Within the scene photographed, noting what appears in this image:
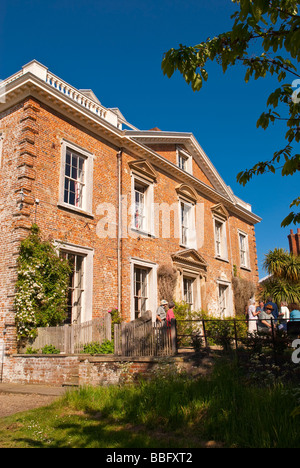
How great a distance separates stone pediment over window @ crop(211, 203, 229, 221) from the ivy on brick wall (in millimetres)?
12033

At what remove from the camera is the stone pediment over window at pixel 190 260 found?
57.8 ft

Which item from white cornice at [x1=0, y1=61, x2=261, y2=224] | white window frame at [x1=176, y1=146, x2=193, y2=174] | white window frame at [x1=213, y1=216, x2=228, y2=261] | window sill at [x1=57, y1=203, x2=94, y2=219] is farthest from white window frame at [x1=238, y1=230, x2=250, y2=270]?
window sill at [x1=57, y1=203, x2=94, y2=219]

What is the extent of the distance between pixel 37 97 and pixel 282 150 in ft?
32.2

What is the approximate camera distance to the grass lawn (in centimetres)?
494

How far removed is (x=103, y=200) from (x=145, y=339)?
6843mm

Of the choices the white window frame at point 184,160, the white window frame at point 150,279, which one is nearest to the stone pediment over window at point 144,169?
the white window frame at point 184,160

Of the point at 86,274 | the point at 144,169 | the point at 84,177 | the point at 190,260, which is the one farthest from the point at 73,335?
the point at 190,260

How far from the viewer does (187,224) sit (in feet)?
64.5

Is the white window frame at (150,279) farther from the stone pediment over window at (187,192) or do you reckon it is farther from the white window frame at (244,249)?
the white window frame at (244,249)

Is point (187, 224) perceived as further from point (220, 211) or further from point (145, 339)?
point (145, 339)

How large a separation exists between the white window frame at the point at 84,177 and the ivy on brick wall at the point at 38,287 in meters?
1.90

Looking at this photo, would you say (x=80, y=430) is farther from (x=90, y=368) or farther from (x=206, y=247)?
(x=206, y=247)

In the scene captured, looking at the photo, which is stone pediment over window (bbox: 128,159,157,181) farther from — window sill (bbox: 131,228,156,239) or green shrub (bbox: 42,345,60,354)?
green shrub (bbox: 42,345,60,354)

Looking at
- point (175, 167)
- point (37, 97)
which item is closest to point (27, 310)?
point (37, 97)
